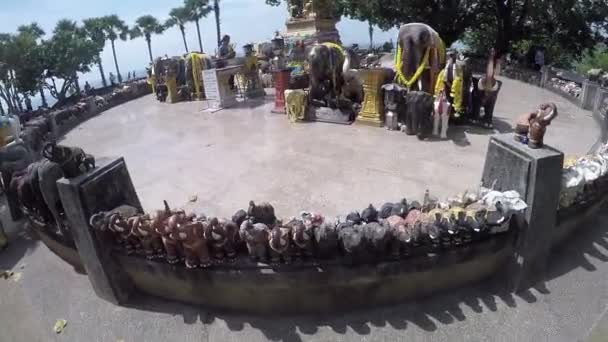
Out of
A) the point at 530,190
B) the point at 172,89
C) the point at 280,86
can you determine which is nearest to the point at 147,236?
the point at 530,190

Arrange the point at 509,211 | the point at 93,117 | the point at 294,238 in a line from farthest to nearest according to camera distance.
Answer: the point at 93,117
the point at 509,211
the point at 294,238

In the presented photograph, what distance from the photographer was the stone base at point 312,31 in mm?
20141

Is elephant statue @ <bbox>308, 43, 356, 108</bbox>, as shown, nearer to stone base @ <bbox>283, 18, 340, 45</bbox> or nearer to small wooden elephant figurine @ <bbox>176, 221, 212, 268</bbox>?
small wooden elephant figurine @ <bbox>176, 221, 212, 268</bbox>

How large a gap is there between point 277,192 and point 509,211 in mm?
3716

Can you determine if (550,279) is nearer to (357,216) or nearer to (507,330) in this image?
(507,330)

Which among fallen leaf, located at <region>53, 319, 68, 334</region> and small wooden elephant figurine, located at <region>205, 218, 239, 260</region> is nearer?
small wooden elephant figurine, located at <region>205, 218, 239, 260</region>

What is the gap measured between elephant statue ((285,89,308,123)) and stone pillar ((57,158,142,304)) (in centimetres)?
691

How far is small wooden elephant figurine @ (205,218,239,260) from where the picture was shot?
3.96 m

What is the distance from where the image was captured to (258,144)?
9.45 metres

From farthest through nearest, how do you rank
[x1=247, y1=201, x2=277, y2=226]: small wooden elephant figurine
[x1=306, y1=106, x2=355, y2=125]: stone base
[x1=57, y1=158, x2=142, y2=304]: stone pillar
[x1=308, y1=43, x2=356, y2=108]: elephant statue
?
[x1=306, y1=106, x2=355, y2=125]: stone base < [x1=308, y1=43, x2=356, y2=108]: elephant statue < [x1=247, y1=201, x2=277, y2=226]: small wooden elephant figurine < [x1=57, y1=158, x2=142, y2=304]: stone pillar

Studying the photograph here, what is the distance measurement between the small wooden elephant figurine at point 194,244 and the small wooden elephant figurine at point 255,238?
430 mm

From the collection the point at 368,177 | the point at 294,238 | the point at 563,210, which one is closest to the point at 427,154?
the point at 368,177

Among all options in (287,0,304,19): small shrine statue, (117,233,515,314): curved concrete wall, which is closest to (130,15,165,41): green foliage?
(287,0,304,19): small shrine statue

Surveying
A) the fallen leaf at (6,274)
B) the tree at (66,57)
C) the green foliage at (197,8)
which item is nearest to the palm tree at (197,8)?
the green foliage at (197,8)
